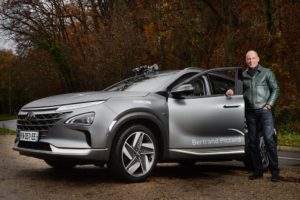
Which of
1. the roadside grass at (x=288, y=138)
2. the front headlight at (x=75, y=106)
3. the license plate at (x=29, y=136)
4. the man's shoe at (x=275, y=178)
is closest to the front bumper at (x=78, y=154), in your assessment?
the license plate at (x=29, y=136)

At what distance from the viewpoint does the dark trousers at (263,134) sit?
6969mm

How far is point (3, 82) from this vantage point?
89625mm

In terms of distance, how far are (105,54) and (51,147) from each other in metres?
20.9

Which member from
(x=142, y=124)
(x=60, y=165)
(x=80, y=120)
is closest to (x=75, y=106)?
(x=80, y=120)

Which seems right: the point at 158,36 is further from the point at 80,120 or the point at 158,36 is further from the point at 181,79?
the point at 80,120

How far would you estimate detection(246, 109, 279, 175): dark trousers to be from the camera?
274 inches

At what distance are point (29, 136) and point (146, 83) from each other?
6.28 feet

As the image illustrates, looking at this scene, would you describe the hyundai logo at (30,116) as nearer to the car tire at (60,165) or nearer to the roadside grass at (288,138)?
the car tire at (60,165)

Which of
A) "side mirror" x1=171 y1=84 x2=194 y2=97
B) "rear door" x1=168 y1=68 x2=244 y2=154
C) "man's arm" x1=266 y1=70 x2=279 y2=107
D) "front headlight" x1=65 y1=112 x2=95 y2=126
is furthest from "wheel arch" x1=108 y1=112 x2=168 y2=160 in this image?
"man's arm" x1=266 y1=70 x2=279 y2=107

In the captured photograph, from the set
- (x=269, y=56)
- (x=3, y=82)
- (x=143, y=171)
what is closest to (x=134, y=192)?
(x=143, y=171)

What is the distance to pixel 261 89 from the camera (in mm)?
7012

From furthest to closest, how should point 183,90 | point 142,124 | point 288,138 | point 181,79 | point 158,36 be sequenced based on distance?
point 158,36, point 288,138, point 181,79, point 183,90, point 142,124

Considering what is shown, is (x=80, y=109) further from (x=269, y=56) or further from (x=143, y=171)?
(x=269, y=56)

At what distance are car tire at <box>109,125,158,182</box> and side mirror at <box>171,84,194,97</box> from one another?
647mm
